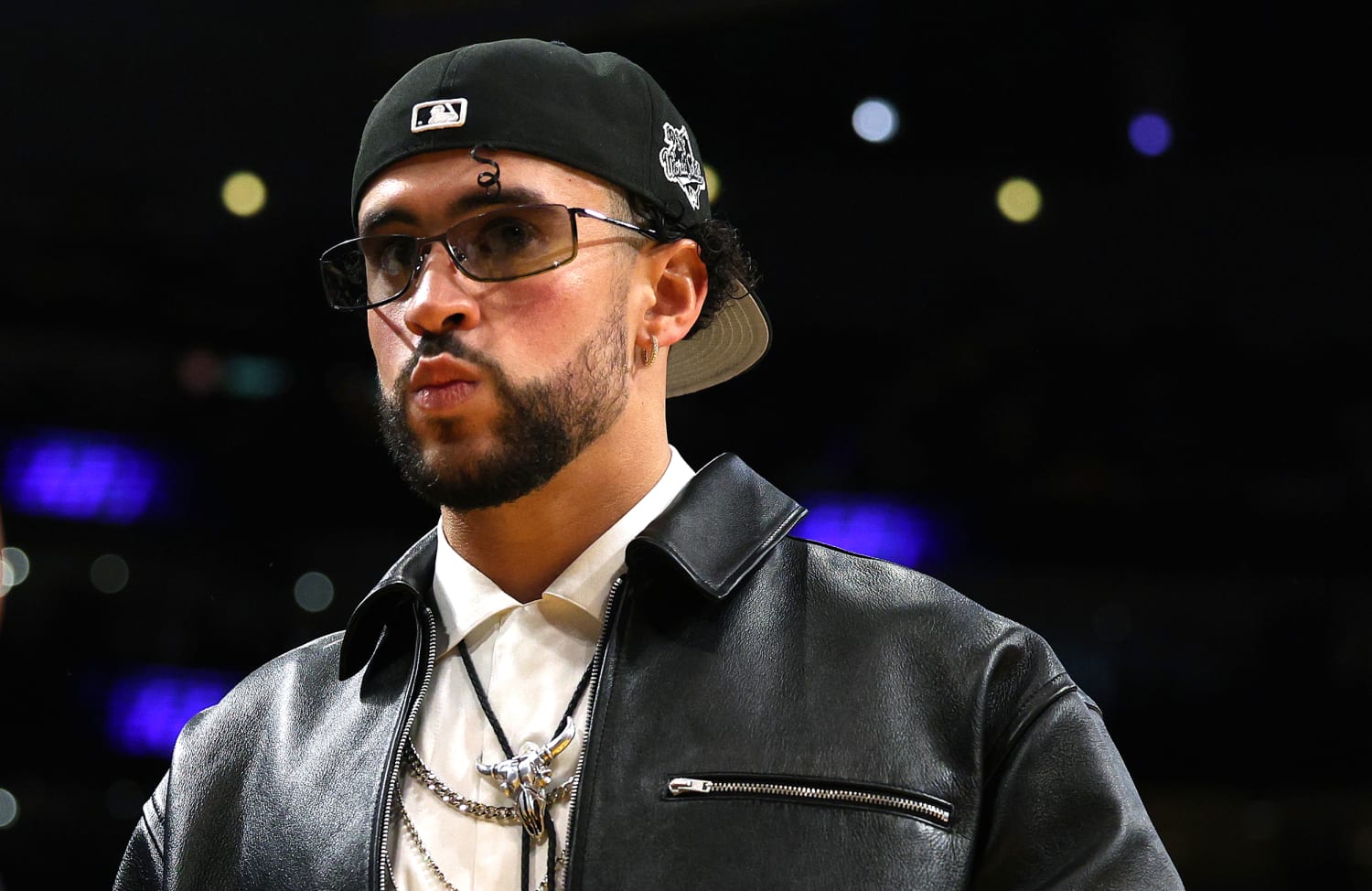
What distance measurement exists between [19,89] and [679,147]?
159 centimetres

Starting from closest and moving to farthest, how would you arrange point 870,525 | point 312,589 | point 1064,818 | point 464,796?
point 1064,818 → point 464,796 → point 870,525 → point 312,589

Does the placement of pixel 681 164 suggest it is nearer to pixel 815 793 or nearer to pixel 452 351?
pixel 452 351

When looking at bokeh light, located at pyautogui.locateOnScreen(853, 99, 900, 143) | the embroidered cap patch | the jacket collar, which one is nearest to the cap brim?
the embroidered cap patch

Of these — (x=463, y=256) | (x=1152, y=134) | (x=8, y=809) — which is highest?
(x=1152, y=134)

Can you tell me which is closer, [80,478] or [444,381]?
[444,381]

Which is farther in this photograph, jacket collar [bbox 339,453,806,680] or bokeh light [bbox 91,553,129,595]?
bokeh light [bbox 91,553,129,595]

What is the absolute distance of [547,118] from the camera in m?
1.35

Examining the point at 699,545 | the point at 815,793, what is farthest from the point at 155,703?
the point at 815,793

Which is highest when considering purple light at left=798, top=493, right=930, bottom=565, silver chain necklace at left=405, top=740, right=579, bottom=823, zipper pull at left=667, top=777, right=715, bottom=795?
purple light at left=798, top=493, right=930, bottom=565

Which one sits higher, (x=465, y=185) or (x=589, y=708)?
(x=465, y=185)

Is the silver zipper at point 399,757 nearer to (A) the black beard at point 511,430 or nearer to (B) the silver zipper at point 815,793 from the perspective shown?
(A) the black beard at point 511,430

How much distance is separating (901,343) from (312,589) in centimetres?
101

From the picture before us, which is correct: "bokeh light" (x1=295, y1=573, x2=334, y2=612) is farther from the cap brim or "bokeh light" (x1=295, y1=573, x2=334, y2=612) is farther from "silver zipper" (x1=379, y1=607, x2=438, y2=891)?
"silver zipper" (x1=379, y1=607, x2=438, y2=891)

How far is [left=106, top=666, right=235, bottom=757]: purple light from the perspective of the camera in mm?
2389
